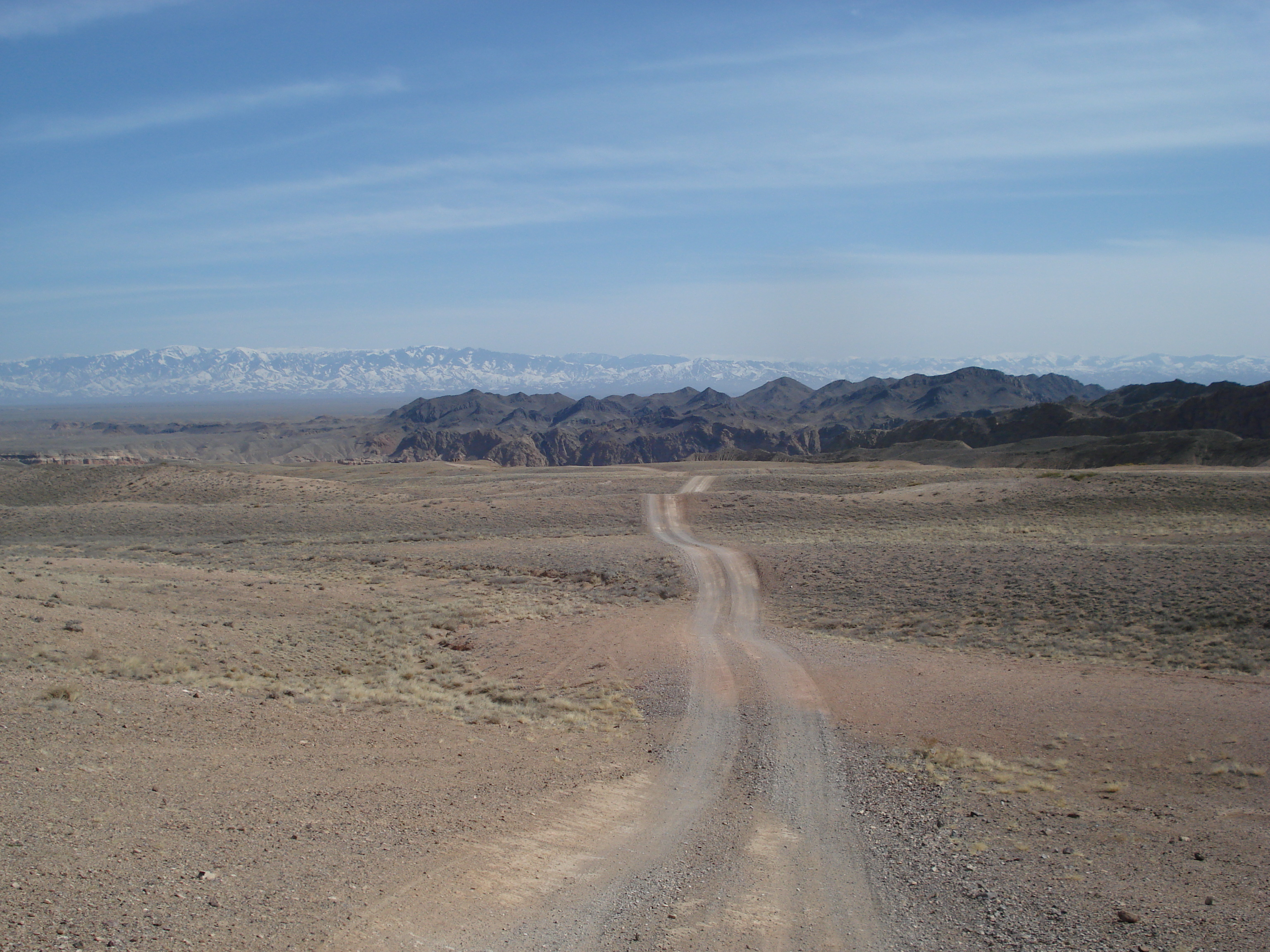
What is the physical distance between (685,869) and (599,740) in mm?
4764

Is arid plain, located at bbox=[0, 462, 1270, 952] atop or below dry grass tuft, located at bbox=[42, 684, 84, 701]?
below

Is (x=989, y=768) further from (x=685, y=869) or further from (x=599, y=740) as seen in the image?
(x=599, y=740)

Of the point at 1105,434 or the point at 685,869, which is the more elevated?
the point at 1105,434

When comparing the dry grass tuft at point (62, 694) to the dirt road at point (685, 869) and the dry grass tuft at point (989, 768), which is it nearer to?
the dirt road at point (685, 869)

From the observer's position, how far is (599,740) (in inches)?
549

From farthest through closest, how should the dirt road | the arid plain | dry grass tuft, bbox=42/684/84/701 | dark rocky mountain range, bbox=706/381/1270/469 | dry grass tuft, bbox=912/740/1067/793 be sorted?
dark rocky mountain range, bbox=706/381/1270/469
dry grass tuft, bbox=42/684/84/701
dry grass tuft, bbox=912/740/1067/793
the arid plain
the dirt road

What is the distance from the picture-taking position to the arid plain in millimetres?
7988

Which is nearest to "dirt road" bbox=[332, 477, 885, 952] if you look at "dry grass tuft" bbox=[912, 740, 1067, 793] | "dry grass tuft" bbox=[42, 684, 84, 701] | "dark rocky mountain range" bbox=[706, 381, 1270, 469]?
"dry grass tuft" bbox=[912, 740, 1067, 793]

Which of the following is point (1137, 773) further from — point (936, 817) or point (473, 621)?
point (473, 621)

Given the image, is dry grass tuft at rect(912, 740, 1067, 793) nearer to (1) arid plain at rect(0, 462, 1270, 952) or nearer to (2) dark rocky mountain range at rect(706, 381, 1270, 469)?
(1) arid plain at rect(0, 462, 1270, 952)

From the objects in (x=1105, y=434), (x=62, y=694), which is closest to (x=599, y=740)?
(x=62, y=694)

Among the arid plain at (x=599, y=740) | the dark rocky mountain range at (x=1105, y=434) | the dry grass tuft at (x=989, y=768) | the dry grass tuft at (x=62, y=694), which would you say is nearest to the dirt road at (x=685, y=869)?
the arid plain at (x=599, y=740)

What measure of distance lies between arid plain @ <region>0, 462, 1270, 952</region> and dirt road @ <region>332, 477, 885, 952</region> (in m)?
0.06

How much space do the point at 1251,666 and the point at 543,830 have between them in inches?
574
